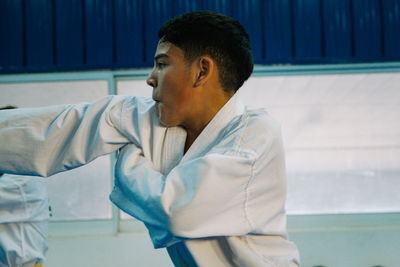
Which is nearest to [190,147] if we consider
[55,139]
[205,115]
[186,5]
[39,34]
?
[205,115]

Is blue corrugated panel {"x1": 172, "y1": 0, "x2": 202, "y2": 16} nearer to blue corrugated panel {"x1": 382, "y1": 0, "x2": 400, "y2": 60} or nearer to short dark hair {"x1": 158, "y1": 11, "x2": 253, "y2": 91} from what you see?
blue corrugated panel {"x1": 382, "y1": 0, "x2": 400, "y2": 60}

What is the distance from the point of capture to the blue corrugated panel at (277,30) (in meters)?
2.97

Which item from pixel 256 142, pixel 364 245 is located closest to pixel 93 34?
pixel 256 142

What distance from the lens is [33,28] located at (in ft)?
9.86

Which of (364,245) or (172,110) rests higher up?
(172,110)

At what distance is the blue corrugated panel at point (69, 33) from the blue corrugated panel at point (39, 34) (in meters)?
0.06

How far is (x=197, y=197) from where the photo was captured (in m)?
0.81

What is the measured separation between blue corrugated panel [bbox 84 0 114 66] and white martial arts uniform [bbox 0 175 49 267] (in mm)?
1100

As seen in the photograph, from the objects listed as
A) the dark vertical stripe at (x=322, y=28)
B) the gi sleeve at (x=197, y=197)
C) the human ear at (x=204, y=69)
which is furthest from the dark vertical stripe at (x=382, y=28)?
the gi sleeve at (x=197, y=197)

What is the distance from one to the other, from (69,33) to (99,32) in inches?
9.4

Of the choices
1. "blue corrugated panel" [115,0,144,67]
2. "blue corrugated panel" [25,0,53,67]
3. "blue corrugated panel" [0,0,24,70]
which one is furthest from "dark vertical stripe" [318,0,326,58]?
"blue corrugated panel" [0,0,24,70]

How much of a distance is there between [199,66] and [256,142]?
0.86 ft

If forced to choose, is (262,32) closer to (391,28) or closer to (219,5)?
(219,5)

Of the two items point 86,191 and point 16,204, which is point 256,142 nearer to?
point 16,204
